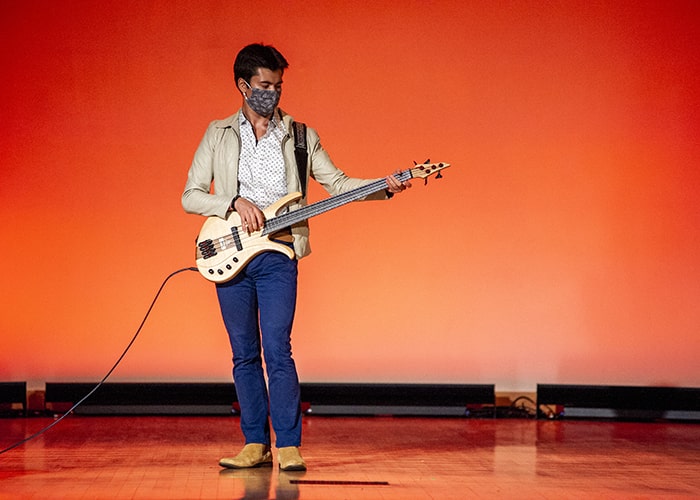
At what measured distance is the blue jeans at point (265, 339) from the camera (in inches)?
124

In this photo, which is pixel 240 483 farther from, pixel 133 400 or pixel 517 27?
pixel 517 27

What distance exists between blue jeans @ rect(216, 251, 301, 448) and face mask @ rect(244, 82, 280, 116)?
479 mm

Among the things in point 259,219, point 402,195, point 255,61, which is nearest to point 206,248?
point 259,219

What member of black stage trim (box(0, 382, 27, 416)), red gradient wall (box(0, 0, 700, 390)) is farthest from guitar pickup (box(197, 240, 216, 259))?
black stage trim (box(0, 382, 27, 416))

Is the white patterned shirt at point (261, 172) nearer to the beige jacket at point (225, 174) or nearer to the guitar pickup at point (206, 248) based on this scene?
the beige jacket at point (225, 174)

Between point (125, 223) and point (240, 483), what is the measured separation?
249 cm

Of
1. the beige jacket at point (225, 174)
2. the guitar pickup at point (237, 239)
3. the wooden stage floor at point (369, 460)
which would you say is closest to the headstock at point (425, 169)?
the beige jacket at point (225, 174)

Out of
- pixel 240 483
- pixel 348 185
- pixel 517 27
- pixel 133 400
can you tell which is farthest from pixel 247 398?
pixel 517 27

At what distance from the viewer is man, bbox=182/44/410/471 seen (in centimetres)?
315

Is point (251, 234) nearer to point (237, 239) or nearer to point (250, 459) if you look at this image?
point (237, 239)

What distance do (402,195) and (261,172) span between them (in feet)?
6.63

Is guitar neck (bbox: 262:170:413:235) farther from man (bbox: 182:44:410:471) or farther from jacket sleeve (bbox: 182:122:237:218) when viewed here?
jacket sleeve (bbox: 182:122:237:218)

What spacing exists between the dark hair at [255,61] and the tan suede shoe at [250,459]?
4.06 feet

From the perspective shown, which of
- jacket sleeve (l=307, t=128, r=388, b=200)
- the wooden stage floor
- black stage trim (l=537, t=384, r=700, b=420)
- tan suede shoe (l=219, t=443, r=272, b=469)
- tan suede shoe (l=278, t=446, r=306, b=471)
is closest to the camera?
the wooden stage floor
